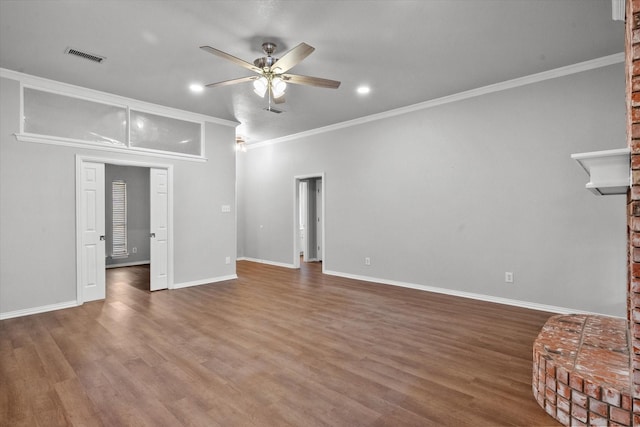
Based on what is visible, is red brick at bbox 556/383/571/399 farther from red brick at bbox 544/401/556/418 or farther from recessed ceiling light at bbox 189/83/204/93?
recessed ceiling light at bbox 189/83/204/93

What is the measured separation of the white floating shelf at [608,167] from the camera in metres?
1.83

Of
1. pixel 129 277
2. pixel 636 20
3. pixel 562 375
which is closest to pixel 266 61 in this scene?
pixel 636 20

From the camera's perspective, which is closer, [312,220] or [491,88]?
[491,88]

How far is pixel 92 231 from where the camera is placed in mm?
4746

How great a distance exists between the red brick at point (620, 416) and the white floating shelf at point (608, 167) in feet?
4.01

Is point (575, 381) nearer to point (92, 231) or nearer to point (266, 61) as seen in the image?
point (266, 61)

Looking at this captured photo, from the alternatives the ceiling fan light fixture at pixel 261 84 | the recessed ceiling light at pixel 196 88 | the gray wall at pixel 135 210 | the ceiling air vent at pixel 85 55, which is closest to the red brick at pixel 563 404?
the ceiling fan light fixture at pixel 261 84

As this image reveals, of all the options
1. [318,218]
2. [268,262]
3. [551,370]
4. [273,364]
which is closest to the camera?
[551,370]

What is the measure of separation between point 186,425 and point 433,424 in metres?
1.50

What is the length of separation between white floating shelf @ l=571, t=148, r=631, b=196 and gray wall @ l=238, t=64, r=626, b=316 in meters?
2.45

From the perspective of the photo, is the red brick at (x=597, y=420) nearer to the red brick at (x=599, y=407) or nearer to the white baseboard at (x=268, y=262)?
the red brick at (x=599, y=407)

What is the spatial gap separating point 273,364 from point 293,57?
2710mm

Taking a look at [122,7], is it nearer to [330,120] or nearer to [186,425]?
[186,425]

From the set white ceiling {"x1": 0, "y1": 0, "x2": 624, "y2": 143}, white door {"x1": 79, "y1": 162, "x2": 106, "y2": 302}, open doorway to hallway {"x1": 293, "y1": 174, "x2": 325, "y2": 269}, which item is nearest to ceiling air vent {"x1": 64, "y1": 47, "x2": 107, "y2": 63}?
white ceiling {"x1": 0, "y1": 0, "x2": 624, "y2": 143}
